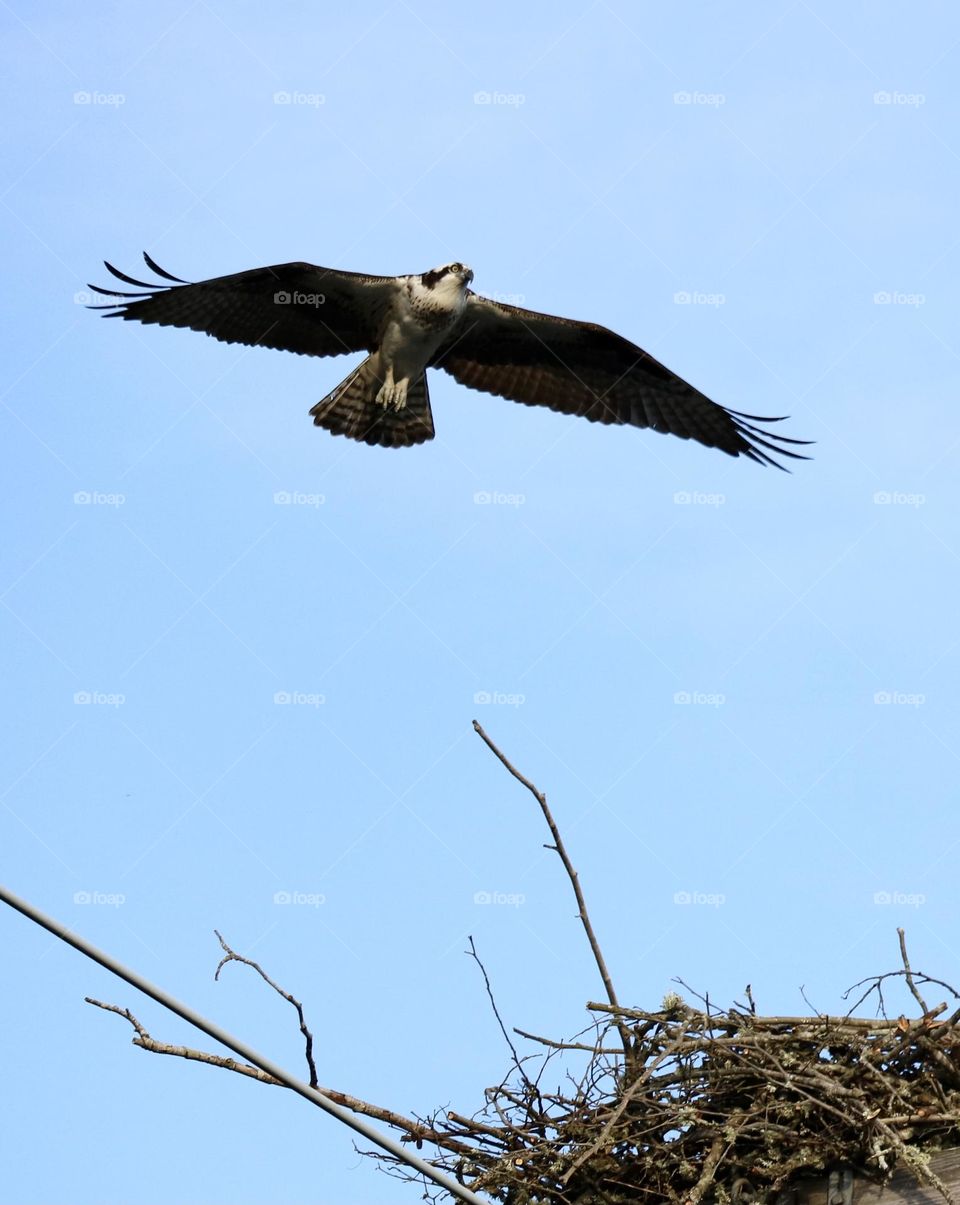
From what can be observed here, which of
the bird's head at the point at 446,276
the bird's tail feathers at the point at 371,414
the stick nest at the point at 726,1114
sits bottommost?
the stick nest at the point at 726,1114

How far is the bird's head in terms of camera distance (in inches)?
400

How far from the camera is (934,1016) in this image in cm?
486

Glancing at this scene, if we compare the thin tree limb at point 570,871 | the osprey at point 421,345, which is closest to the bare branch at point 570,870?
the thin tree limb at point 570,871

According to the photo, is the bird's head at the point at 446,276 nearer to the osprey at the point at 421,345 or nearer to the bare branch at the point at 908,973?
the osprey at the point at 421,345

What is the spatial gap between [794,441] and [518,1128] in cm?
600

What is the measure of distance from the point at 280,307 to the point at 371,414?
0.99 m

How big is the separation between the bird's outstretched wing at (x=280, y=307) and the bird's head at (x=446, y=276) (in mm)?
231

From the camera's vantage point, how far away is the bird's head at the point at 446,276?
1016 centimetres

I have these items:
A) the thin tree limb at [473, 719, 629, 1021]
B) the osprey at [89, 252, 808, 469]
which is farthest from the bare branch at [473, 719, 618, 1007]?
the osprey at [89, 252, 808, 469]

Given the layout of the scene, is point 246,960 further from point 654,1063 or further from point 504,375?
point 504,375

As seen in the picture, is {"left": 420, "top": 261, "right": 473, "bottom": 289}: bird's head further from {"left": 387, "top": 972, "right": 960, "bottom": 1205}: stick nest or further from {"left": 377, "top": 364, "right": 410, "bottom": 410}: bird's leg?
{"left": 387, "top": 972, "right": 960, "bottom": 1205}: stick nest

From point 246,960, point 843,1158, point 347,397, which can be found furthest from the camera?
point 347,397

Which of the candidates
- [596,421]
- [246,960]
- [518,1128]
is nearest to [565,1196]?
[518,1128]

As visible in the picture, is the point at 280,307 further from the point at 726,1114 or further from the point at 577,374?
the point at 726,1114
